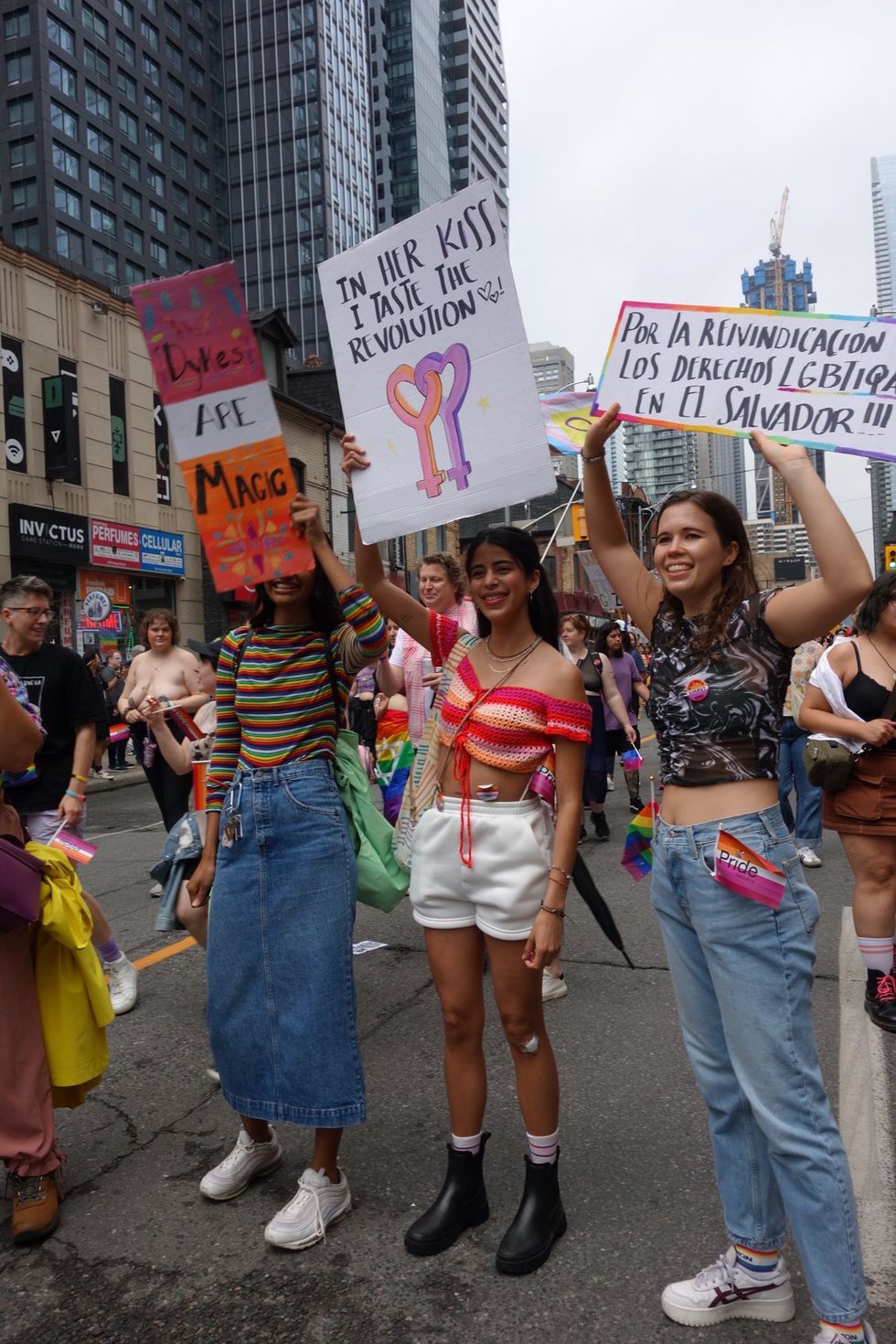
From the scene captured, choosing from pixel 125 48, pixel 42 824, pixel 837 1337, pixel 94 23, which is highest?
pixel 125 48

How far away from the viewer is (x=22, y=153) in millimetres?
50250

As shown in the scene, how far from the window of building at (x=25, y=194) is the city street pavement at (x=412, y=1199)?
2198 inches

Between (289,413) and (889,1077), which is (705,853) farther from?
(289,413)

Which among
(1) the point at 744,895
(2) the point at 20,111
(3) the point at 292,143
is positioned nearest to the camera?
(1) the point at 744,895

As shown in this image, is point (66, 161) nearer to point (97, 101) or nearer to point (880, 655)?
point (97, 101)

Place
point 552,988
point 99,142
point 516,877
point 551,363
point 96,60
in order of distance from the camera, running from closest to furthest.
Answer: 1. point 516,877
2. point 552,988
3. point 96,60
4. point 99,142
5. point 551,363

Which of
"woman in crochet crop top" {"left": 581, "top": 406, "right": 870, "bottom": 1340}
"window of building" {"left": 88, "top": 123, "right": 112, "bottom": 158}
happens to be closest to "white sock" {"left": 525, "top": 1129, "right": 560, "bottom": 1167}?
"woman in crochet crop top" {"left": 581, "top": 406, "right": 870, "bottom": 1340}

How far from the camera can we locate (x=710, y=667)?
2244 millimetres

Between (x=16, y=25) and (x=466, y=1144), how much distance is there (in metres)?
60.6

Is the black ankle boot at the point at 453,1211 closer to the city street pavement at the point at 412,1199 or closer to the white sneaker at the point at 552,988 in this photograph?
the city street pavement at the point at 412,1199

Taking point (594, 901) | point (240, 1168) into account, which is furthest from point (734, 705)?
point (240, 1168)

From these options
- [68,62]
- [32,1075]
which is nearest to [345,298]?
[32,1075]

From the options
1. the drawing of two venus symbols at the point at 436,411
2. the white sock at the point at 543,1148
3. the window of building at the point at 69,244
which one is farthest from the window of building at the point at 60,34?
the white sock at the point at 543,1148

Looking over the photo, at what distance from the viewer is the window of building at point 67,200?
5072 centimetres
